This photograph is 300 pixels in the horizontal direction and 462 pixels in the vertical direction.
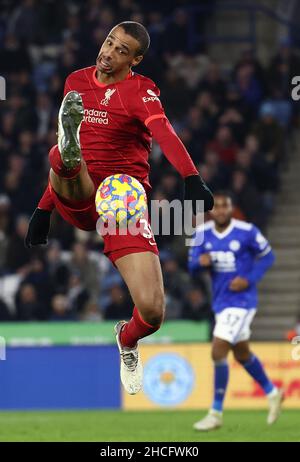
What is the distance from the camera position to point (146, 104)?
9.05m

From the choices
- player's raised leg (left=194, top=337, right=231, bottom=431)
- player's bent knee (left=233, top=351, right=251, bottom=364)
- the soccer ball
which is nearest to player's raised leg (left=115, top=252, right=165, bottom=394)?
the soccer ball

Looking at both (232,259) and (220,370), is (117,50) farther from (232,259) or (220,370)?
(220,370)

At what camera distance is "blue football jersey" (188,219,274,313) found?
44.0ft

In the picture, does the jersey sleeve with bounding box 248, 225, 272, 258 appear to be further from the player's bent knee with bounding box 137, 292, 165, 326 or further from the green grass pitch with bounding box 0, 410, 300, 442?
the player's bent knee with bounding box 137, 292, 165, 326

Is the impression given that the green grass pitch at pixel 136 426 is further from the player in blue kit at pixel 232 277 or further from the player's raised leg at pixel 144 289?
the player's raised leg at pixel 144 289

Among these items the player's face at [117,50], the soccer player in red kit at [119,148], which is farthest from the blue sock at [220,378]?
the player's face at [117,50]

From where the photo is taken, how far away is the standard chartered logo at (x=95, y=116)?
30.7ft

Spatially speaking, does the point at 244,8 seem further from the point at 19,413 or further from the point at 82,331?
the point at 19,413

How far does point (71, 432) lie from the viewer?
486 inches

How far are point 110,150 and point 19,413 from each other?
7.20m

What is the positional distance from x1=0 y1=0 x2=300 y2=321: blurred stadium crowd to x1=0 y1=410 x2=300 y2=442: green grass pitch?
2.09 m

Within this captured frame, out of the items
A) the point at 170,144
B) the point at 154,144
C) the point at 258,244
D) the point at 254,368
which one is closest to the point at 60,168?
the point at 170,144

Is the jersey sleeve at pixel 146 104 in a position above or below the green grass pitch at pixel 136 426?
above

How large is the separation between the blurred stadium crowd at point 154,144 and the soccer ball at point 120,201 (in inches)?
308
